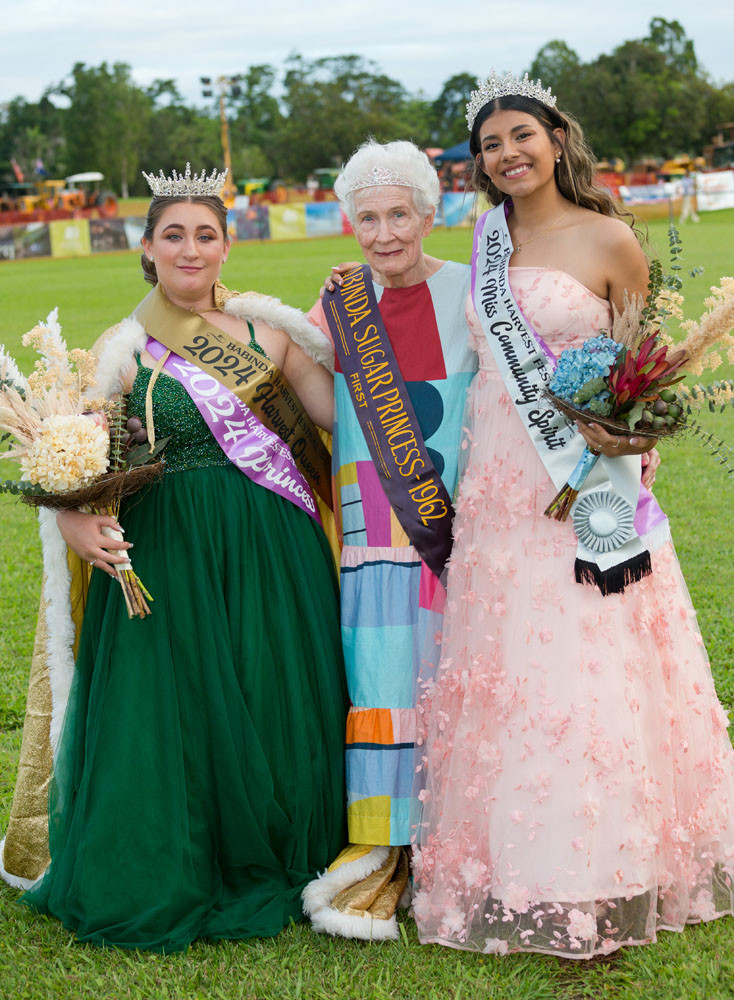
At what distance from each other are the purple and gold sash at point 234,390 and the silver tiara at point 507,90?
95 centimetres

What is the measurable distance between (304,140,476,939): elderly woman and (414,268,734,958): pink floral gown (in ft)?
0.47

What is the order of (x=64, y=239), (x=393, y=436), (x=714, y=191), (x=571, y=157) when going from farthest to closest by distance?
(x=714, y=191) < (x=64, y=239) < (x=393, y=436) < (x=571, y=157)

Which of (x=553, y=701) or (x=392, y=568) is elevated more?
(x=392, y=568)

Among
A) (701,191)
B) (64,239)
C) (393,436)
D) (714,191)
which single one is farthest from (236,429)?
(714,191)

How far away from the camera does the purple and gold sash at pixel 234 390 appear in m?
3.08

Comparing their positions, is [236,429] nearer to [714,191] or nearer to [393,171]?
[393,171]

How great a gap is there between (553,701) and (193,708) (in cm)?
99

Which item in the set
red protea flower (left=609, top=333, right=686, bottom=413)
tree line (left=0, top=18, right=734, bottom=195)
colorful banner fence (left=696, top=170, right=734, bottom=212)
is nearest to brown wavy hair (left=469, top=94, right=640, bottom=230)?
red protea flower (left=609, top=333, right=686, bottom=413)

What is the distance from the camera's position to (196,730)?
119 inches

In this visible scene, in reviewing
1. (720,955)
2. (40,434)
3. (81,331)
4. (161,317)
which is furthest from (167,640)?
(81,331)

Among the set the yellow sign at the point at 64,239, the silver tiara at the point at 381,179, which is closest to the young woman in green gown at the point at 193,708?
the silver tiara at the point at 381,179

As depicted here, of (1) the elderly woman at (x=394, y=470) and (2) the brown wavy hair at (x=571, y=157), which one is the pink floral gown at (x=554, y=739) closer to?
(1) the elderly woman at (x=394, y=470)

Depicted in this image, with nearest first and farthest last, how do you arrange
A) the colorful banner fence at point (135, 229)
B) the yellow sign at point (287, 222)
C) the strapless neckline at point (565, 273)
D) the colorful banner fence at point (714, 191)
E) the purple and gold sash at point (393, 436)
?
the strapless neckline at point (565, 273) → the purple and gold sash at point (393, 436) → the colorful banner fence at point (135, 229) → the colorful banner fence at point (714, 191) → the yellow sign at point (287, 222)

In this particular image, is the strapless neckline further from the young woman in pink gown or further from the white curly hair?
the white curly hair
